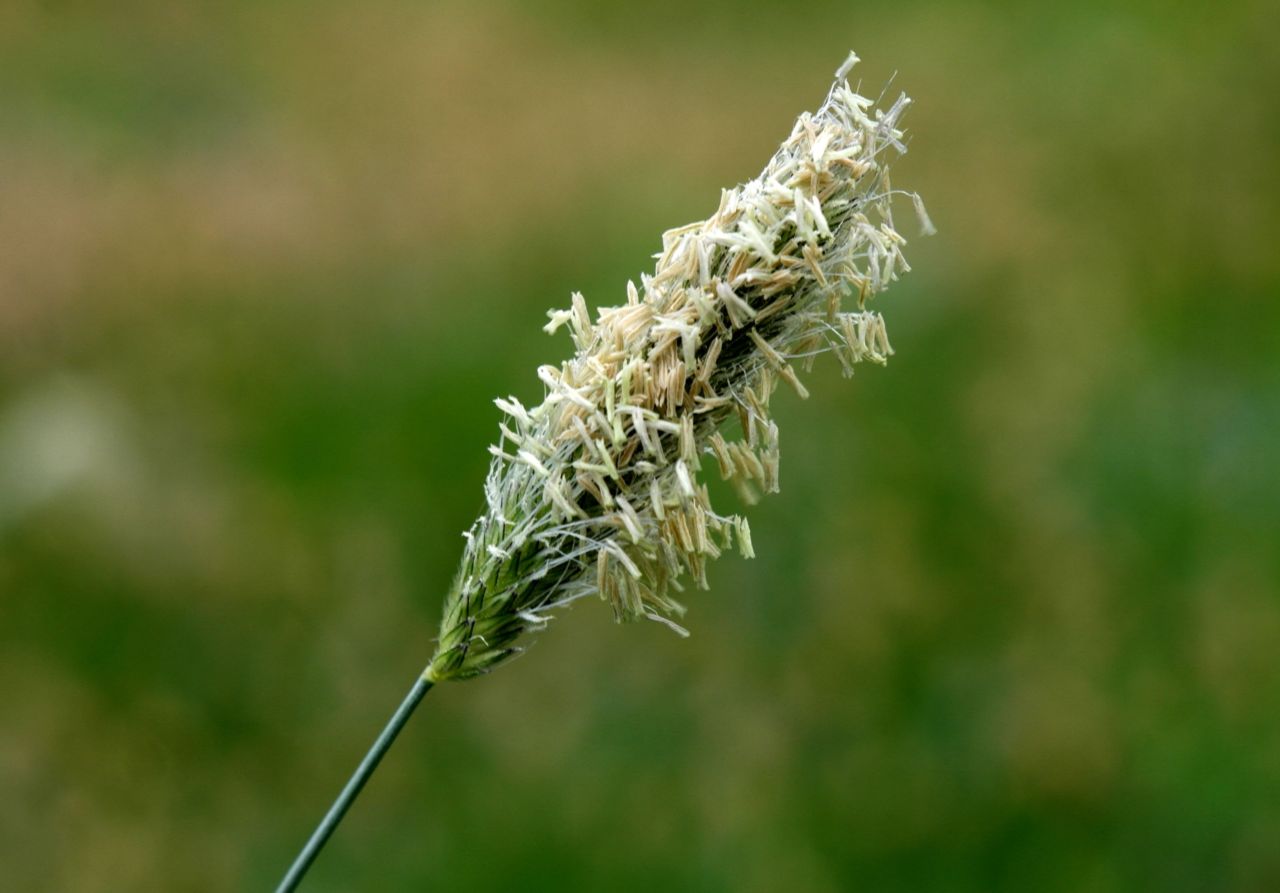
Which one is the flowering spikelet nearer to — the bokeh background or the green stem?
the green stem

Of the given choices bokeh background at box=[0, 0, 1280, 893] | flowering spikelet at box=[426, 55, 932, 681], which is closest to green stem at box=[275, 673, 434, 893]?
→ flowering spikelet at box=[426, 55, 932, 681]

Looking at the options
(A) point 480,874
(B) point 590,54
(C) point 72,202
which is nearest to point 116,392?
(C) point 72,202

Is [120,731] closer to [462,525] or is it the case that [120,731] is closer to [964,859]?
[462,525]

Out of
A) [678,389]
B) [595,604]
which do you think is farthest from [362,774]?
[595,604]

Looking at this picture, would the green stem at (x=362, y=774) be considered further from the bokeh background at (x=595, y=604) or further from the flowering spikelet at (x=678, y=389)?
the bokeh background at (x=595, y=604)

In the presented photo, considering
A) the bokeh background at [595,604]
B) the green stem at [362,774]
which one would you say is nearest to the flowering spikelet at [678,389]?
the green stem at [362,774]

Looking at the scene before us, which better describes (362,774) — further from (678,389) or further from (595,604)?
(595,604)
